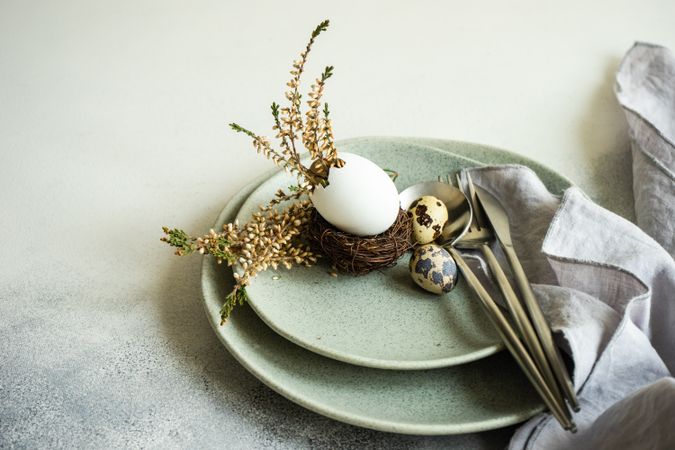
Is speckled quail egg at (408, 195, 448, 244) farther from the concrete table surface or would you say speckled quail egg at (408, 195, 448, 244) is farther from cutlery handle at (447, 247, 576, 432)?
the concrete table surface

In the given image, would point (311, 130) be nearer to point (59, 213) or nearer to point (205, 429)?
point (205, 429)

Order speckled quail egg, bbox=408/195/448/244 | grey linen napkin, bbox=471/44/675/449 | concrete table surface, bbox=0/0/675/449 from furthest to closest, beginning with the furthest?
1. speckled quail egg, bbox=408/195/448/244
2. concrete table surface, bbox=0/0/675/449
3. grey linen napkin, bbox=471/44/675/449

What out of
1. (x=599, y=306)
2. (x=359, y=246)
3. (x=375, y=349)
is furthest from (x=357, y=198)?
(x=599, y=306)

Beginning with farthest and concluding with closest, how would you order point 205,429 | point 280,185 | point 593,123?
point 593,123 → point 280,185 → point 205,429

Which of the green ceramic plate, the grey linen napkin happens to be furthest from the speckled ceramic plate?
the grey linen napkin

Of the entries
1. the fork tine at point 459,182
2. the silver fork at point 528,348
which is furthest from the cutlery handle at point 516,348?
the fork tine at point 459,182

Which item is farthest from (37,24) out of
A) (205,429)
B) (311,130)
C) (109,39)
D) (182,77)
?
(205,429)

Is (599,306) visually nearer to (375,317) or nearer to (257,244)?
(375,317)
